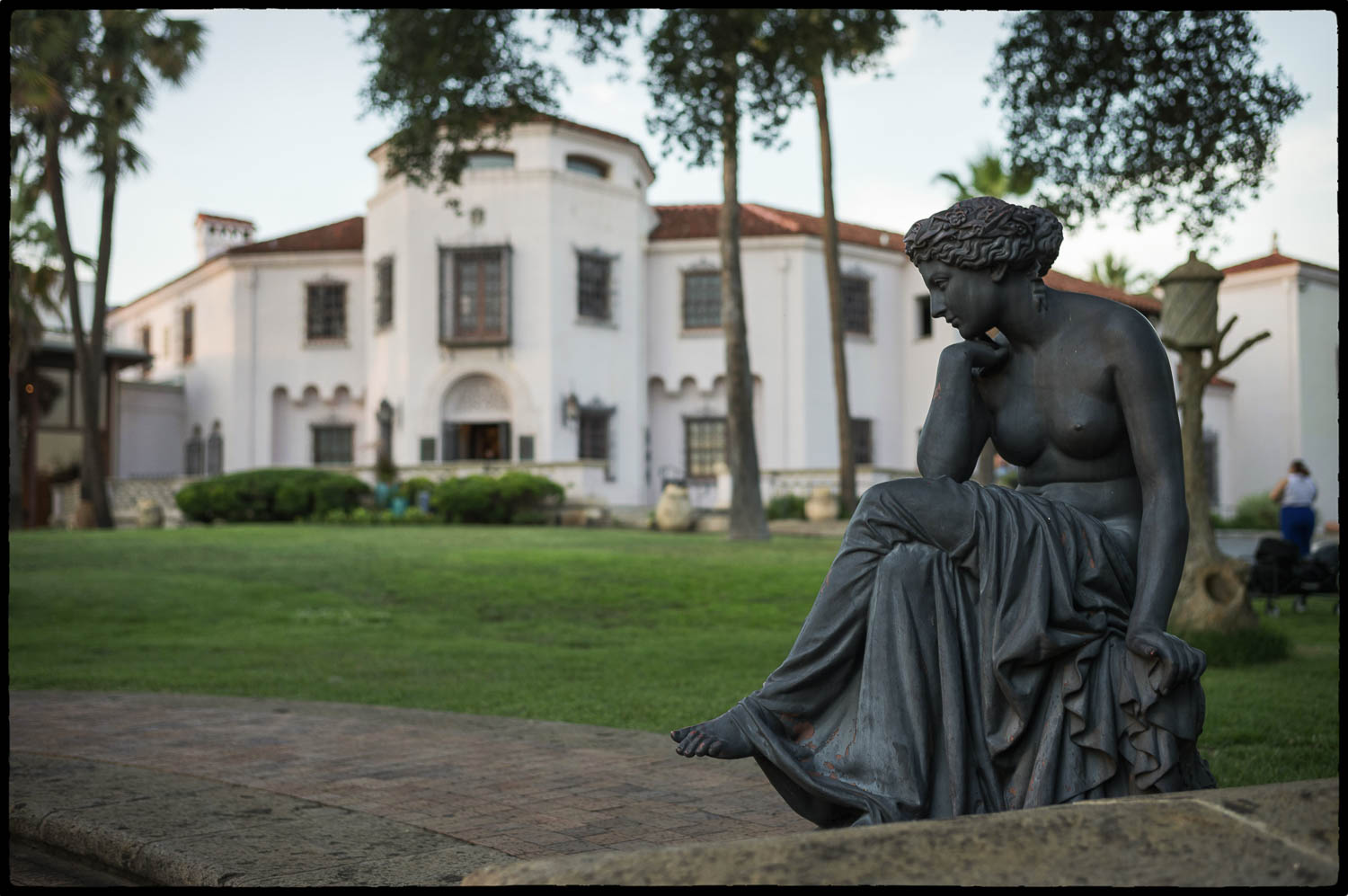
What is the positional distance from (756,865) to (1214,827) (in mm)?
822

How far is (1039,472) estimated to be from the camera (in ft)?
10.2

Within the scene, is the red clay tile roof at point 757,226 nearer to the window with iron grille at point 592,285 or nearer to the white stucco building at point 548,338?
the white stucco building at point 548,338

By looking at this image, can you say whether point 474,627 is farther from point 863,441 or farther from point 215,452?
point 215,452

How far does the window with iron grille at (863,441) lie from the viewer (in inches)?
1345

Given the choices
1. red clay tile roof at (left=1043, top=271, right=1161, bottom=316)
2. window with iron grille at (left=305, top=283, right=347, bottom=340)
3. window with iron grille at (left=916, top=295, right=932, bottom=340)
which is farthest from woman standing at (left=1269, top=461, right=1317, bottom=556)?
window with iron grille at (left=305, top=283, right=347, bottom=340)

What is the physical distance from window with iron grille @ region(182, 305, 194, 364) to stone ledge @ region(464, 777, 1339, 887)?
3859 cm

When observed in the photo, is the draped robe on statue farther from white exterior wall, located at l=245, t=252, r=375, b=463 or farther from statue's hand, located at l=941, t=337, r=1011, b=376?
white exterior wall, located at l=245, t=252, r=375, b=463

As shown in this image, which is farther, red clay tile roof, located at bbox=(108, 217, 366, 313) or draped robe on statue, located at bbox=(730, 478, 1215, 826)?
red clay tile roof, located at bbox=(108, 217, 366, 313)

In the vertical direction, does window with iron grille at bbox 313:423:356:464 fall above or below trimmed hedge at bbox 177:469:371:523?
above

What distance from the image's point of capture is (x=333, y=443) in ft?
113

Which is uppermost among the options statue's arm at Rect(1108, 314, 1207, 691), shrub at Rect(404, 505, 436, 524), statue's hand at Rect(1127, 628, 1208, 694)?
statue's arm at Rect(1108, 314, 1207, 691)

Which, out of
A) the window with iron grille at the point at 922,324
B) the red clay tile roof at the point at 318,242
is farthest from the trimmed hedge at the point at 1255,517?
the red clay tile roof at the point at 318,242

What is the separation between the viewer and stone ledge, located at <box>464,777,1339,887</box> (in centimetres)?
193

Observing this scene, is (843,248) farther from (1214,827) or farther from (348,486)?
(1214,827)
